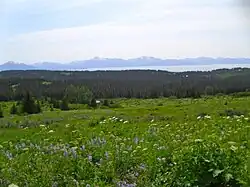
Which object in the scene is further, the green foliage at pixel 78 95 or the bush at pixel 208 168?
the green foliage at pixel 78 95

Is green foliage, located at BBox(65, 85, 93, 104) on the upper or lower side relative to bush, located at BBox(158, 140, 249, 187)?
lower

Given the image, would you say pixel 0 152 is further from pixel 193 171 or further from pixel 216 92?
pixel 216 92

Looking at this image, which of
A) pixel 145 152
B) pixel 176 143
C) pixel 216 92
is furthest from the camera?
pixel 216 92

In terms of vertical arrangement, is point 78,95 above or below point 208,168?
below

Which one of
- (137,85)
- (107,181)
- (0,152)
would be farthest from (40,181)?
(137,85)

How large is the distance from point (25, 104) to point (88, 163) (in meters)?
77.2

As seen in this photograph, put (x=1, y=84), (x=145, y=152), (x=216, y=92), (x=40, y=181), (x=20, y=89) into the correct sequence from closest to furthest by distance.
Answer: (x=40, y=181) < (x=145, y=152) < (x=216, y=92) < (x=20, y=89) < (x=1, y=84)

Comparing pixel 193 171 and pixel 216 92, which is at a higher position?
pixel 193 171

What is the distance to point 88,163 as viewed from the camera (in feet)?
24.2

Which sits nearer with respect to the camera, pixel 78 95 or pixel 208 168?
pixel 208 168

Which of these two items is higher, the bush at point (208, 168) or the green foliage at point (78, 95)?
the bush at point (208, 168)

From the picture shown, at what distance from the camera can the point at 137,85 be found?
166m

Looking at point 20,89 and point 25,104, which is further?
point 20,89

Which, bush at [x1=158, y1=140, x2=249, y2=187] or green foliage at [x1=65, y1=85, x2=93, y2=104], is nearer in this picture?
bush at [x1=158, y1=140, x2=249, y2=187]
